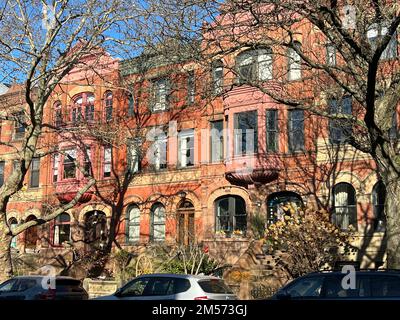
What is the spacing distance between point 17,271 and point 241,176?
13806 mm

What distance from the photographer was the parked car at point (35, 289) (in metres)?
14.9

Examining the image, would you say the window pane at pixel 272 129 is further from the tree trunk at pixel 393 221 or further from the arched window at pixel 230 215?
the tree trunk at pixel 393 221

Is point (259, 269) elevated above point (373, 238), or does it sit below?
below

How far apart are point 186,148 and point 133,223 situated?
5.43m

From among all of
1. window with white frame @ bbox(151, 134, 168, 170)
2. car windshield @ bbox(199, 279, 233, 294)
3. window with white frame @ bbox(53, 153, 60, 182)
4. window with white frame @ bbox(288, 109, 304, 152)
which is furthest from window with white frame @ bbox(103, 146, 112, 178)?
car windshield @ bbox(199, 279, 233, 294)

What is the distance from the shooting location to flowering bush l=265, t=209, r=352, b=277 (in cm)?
1805

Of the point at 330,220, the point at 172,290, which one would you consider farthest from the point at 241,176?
the point at 172,290

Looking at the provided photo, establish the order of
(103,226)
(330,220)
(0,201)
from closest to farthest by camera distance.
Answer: (0,201), (330,220), (103,226)

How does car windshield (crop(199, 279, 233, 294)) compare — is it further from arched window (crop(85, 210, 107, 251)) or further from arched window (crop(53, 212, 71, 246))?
arched window (crop(53, 212, 71, 246))

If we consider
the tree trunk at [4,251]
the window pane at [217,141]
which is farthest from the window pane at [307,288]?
the window pane at [217,141]

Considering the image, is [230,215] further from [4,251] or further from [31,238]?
[31,238]

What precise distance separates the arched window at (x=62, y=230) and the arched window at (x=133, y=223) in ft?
15.1

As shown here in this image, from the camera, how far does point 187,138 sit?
27.7 metres
